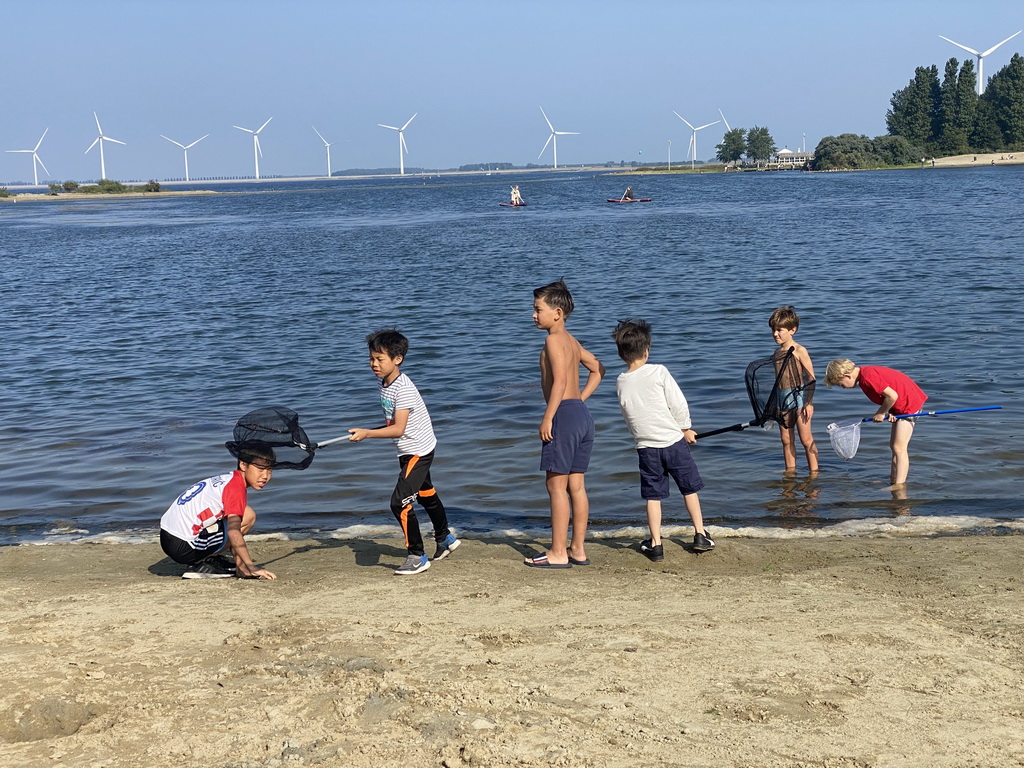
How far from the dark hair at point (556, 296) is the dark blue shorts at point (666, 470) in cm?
120

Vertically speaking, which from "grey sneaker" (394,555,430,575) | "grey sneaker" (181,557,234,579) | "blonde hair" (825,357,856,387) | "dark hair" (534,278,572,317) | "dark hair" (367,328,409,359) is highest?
"dark hair" (534,278,572,317)

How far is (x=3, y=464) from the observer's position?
10883 millimetres

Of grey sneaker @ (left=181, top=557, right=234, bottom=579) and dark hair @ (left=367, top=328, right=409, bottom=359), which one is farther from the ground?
dark hair @ (left=367, top=328, right=409, bottom=359)

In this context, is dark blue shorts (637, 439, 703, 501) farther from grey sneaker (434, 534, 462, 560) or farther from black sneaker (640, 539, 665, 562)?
grey sneaker (434, 534, 462, 560)

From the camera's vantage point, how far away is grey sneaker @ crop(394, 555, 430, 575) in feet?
22.0

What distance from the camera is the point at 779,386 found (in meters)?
8.48

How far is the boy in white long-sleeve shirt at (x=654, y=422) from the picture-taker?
260 inches

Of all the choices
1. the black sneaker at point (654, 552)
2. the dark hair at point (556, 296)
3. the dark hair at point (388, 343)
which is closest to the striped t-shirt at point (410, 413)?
the dark hair at point (388, 343)

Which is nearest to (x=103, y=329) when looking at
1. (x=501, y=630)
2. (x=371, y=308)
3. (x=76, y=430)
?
(x=371, y=308)

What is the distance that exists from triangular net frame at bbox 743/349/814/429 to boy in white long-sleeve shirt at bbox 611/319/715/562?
5.97 ft

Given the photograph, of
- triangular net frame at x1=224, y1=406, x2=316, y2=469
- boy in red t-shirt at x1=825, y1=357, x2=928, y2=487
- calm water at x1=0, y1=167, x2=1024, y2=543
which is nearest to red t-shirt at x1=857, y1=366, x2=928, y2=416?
boy in red t-shirt at x1=825, y1=357, x2=928, y2=487

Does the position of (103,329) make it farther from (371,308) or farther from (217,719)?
(217,719)

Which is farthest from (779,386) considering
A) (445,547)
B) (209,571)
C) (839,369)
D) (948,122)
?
(948,122)

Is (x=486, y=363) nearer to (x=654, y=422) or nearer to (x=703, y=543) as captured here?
(x=703, y=543)
